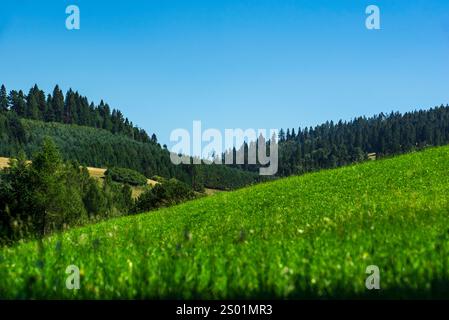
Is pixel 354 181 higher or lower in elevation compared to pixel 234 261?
higher

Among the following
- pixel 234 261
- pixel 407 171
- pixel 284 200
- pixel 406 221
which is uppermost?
pixel 407 171

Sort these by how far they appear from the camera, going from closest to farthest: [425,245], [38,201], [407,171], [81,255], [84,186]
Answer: [425,245], [81,255], [407,171], [38,201], [84,186]

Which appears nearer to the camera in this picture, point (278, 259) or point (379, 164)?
point (278, 259)

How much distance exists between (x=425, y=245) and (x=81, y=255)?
552 cm

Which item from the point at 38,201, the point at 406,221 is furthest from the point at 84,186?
the point at 406,221

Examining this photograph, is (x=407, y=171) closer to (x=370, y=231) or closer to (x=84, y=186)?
(x=370, y=231)

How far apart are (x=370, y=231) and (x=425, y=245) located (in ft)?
5.51

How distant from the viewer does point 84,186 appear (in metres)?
153

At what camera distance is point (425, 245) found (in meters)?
7.92
